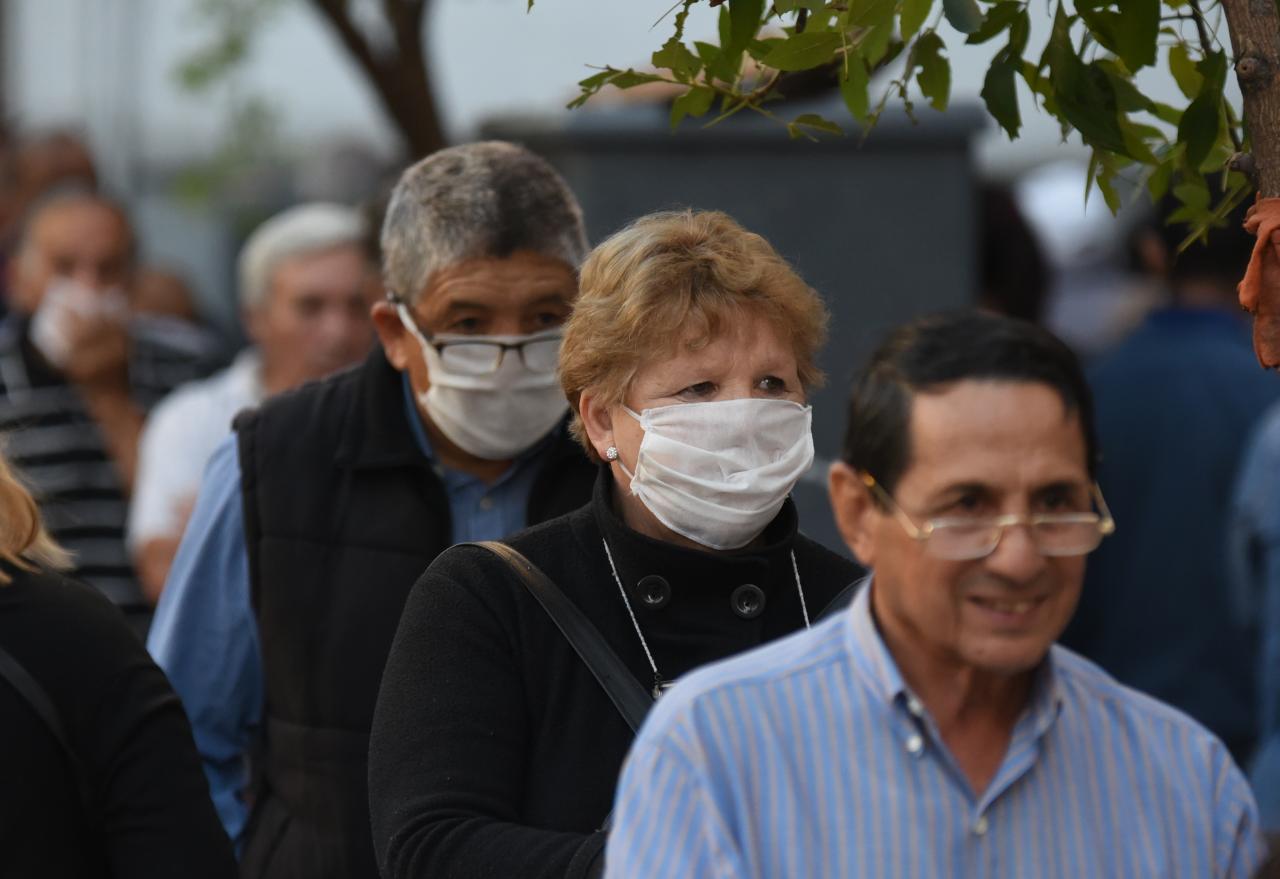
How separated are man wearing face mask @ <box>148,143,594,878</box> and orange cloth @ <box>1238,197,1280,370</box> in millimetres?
1449

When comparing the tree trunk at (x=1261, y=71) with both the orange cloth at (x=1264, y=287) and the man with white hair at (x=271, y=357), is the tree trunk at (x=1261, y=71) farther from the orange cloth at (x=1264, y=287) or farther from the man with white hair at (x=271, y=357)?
the man with white hair at (x=271, y=357)

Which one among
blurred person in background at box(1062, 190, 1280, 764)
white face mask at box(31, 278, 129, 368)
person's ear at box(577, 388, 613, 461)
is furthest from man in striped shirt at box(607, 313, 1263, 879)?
white face mask at box(31, 278, 129, 368)

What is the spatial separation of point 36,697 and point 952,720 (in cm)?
137

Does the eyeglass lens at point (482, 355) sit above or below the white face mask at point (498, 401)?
above

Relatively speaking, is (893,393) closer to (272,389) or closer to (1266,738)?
(1266,738)

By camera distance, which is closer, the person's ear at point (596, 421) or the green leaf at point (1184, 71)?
the green leaf at point (1184, 71)

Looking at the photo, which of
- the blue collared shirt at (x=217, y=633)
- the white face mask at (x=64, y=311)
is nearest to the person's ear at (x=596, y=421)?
the blue collared shirt at (x=217, y=633)

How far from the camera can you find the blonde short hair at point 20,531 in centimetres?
320

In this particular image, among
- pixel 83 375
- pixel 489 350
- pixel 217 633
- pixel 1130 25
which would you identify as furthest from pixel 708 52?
pixel 83 375

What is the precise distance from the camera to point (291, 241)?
6758 millimetres

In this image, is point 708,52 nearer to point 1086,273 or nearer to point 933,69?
point 933,69

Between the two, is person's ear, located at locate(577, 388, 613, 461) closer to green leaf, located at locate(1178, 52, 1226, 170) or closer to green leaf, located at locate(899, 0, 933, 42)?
green leaf, located at locate(899, 0, 933, 42)

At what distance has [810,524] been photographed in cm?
612

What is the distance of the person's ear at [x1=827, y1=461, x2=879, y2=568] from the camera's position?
7.81 feet
